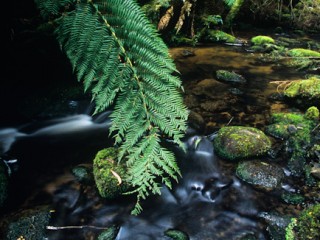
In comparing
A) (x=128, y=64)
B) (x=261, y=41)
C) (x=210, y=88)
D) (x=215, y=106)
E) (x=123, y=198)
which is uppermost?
(x=128, y=64)

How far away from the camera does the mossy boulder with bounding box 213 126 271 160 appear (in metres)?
4.12

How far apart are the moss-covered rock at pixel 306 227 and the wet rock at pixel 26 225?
8.56 ft

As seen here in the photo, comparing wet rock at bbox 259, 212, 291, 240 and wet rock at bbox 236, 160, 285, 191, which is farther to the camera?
wet rock at bbox 236, 160, 285, 191

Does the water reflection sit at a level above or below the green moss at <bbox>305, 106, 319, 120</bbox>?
below

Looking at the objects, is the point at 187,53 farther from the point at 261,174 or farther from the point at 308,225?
the point at 308,225

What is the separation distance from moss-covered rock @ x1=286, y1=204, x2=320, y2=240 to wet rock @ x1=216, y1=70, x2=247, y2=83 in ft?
13.7

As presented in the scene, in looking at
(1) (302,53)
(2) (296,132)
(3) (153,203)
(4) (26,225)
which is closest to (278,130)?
(2) (296,132)

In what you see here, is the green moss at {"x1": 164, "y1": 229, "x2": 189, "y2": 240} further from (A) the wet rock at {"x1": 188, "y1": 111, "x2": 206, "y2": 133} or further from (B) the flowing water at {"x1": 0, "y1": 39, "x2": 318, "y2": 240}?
(A) the wet rock at {"x1": 188, "y1": 111, "x2": 206, "y2": 133}

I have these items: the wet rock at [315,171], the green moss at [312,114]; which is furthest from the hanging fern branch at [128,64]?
the green moss at [312,114]

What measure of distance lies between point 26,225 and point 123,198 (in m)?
1.12

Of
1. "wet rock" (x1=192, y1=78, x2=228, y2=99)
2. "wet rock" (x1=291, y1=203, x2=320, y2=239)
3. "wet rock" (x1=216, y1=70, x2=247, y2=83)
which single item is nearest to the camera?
"wet rock" (x1=291, y1=203, x2=320, y2=239)

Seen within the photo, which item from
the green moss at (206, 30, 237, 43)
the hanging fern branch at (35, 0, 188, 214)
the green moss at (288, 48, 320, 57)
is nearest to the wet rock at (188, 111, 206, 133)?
the hanging fern branch at (35, 0, 188, 214)

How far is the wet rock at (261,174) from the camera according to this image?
3.85 m

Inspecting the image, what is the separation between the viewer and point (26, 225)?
314 cm
